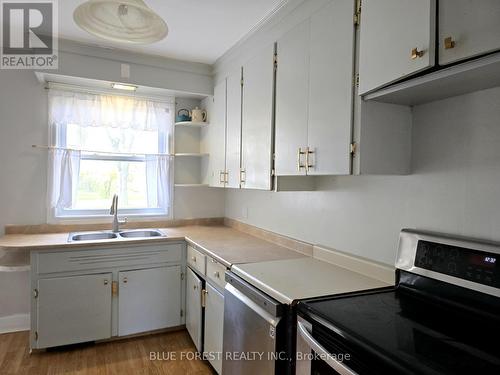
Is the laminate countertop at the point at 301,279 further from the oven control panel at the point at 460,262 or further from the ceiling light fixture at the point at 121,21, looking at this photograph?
the ceiling light fixture at the point at 121,21

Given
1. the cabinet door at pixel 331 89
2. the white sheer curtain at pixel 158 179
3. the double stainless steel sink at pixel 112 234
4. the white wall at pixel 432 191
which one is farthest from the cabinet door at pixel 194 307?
the cabinet door at pixel 331 89

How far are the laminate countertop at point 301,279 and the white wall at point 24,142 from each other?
2.08 meters

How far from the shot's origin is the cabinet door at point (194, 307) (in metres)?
2.50

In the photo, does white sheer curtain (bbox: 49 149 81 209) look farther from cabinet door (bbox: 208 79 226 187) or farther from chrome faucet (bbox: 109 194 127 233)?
cabinet door (bbox: 208 79 226 187)

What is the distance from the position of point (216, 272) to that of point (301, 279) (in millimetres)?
723

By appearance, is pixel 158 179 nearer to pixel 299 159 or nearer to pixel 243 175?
pixel 243 175

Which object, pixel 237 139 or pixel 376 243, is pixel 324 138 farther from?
pixel 237 139

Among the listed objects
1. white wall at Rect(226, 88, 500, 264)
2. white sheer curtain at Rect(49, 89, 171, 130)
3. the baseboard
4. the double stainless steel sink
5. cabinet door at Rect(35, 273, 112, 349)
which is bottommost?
the baseboard

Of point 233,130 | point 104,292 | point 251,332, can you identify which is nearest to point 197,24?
point 233,130

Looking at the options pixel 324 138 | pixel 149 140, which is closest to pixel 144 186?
pixel 149 140

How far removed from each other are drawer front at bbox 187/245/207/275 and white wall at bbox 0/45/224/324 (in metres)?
1.35

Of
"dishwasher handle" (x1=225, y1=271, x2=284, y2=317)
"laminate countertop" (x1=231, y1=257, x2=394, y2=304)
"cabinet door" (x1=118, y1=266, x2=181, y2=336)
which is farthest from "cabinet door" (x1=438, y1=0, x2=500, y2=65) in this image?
"cabinet door" (x1=118, y1=266, x2=181, y2=336)

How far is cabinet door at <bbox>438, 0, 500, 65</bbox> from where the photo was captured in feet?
3.08

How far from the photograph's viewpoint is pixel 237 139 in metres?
2.63
